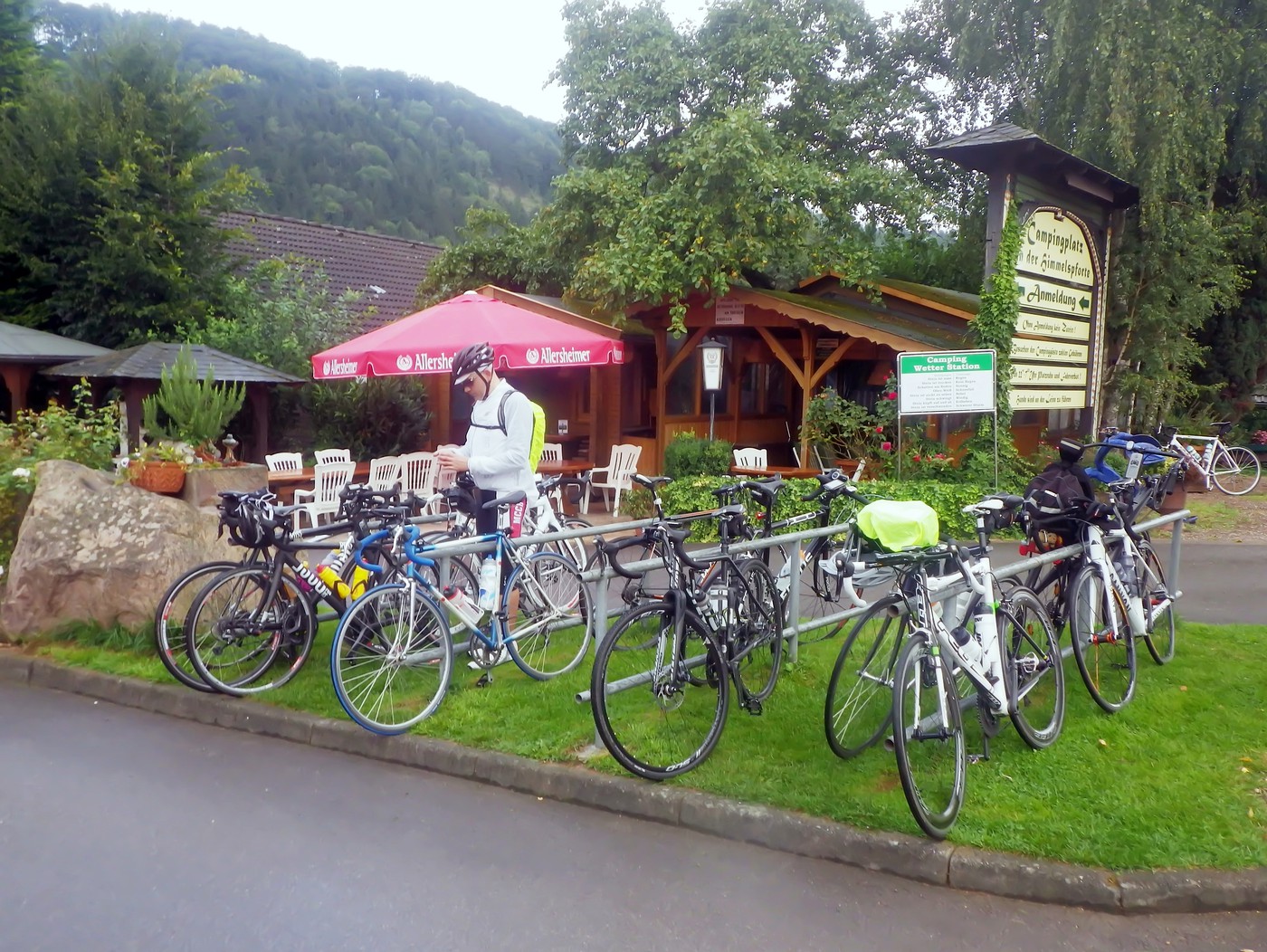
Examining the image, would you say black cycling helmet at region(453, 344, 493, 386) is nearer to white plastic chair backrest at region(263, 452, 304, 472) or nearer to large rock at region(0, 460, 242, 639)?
large rock at region(0, 460, 242, 639)

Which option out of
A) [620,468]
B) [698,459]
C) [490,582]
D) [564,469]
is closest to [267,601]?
[490,582]

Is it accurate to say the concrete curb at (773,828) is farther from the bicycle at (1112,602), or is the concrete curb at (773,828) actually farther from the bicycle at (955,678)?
the bicycle at (1112,602)

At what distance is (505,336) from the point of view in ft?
36.4

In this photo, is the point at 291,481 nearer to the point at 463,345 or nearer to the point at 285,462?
the point at 285,462

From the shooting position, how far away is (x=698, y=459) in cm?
1297

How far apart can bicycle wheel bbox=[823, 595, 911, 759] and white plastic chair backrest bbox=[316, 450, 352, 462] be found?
8.29m

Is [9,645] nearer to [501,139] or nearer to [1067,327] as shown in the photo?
[1067,327]

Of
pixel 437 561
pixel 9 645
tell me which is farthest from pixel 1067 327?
pixel 9 645

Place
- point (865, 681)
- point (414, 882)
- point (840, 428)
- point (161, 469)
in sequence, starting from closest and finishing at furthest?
point (414, 882) < point (865, 681) < point (161, 469) < point (840, 428)

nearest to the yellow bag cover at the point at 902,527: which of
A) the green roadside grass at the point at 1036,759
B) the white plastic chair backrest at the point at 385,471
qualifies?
the green roadside grass at the point at 1036,759

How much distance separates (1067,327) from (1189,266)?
3336 millimetres

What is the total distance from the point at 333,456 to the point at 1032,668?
942cm

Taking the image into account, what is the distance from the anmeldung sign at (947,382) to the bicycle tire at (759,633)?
578 centimetres

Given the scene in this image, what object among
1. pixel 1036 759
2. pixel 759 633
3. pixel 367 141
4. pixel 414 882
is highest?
pixel 367 141
